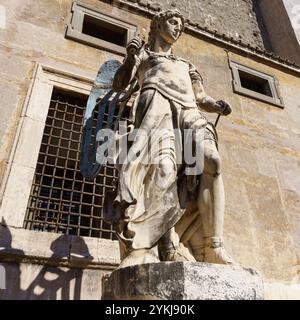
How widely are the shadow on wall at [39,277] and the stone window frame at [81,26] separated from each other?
11.6 feet

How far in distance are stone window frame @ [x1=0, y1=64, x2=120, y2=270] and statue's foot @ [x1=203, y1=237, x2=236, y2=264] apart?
154 centimetres

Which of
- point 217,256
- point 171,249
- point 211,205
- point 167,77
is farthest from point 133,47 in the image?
point 217,256

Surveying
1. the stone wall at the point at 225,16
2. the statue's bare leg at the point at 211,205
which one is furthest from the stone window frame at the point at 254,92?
the statue's bare leg at the point at 211,205

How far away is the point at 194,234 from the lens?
7.95 feet

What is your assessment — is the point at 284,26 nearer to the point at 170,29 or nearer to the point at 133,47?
the point at 170,29

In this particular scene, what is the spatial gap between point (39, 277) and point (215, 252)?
1963 mm

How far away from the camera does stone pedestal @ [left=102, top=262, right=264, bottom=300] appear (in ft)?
5.47

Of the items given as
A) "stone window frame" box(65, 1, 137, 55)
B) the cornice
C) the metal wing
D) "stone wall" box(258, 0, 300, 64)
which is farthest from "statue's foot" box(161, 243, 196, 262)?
"stone wall" box(258, 0, 300, 64)

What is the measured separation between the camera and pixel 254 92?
6793 millimetres

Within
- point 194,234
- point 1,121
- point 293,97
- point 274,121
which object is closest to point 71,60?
point 1,121

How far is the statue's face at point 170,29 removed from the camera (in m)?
3.17

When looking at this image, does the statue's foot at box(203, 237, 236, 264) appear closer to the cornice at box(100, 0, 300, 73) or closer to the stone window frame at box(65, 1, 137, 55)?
the stone window frame at box(65, 1, 137, 55)

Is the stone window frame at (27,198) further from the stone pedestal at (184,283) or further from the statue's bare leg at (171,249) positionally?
the stone pedestal at (184,283)
